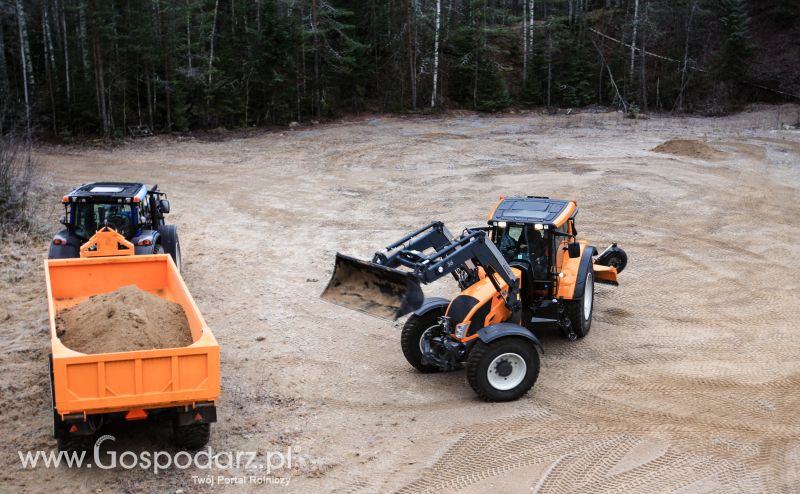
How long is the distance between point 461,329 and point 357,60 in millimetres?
30269

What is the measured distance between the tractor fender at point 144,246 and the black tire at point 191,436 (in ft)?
16.0

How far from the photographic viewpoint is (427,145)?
91.8ft

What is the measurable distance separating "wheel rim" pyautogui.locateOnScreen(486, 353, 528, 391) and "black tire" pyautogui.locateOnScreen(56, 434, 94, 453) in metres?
4.32

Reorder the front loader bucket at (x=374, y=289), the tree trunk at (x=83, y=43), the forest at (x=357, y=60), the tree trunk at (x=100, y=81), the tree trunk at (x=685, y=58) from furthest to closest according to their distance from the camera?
the tree trunk at (x=685, y=58) → the forest at (x=357, y=60) → the tree trunk at (x=83, y=43) → the tree trunk at (x=100, y=81) → the front loader bucket at (x=374, y=289)

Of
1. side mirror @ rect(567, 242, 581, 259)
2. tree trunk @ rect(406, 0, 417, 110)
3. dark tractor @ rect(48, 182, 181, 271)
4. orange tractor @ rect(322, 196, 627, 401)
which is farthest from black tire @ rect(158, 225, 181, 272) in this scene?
tree trunk @ rect(406, 0, 417, 110)

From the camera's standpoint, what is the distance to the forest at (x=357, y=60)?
102 feet

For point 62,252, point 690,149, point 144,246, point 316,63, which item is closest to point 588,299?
point 144,246

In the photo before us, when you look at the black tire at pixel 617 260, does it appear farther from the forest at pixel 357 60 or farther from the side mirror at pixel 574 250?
the forest at pixel 357 60

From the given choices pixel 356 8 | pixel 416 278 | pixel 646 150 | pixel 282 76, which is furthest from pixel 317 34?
pixel 416 278

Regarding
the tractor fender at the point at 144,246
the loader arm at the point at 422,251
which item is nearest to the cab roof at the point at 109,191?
the tractor fender at the point at 144,246

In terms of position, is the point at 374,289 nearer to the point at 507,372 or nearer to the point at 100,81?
the point at 507,372

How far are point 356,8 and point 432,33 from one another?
161 inches

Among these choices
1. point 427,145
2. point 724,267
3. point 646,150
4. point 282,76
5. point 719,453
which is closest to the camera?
point 719,453

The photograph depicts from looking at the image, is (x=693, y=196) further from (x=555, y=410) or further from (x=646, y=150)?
(x=555, y=410)
